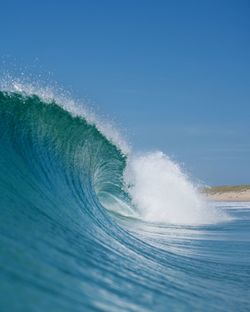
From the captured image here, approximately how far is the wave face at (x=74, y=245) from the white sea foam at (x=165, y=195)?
4225mm

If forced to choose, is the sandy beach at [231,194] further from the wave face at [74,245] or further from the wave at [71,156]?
the wave face at [74,245]

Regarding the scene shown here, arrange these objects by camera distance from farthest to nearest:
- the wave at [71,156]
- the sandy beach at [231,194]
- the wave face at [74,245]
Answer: the sandy beach at [231,194]
the wave at [71,156]
the wave face at [74,245]

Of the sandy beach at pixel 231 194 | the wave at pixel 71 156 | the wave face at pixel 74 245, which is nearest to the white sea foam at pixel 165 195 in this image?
the wave at pixel 71 156

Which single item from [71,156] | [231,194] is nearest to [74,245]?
[71,156]

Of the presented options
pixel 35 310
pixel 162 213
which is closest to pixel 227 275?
pixel 35 310

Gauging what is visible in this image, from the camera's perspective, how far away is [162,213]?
1848 centimetres

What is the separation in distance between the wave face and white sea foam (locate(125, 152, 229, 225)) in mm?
4225

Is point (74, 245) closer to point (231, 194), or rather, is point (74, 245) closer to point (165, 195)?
point (165, 195)

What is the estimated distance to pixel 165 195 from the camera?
20.9m

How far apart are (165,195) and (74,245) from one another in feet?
52.8

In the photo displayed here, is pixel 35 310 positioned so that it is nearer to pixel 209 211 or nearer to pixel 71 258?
pixel 71 258

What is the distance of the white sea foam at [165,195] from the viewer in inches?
719

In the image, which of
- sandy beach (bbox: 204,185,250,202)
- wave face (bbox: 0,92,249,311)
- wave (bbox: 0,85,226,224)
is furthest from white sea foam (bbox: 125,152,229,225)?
sandy beach (bbox: 204,185,250,202)

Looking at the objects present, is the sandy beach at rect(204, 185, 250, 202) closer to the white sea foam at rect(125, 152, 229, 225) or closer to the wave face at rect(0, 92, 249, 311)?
the white sea foam at rect(125, 152, 229, 225)
